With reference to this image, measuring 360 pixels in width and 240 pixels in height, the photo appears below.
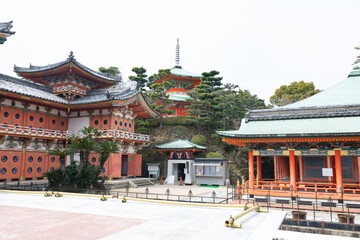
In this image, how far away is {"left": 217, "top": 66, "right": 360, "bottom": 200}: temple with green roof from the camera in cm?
1652

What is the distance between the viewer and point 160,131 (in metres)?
41.1

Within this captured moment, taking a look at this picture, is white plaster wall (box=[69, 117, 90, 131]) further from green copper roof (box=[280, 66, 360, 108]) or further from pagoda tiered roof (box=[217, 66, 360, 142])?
green copper roof (box=[280, 66, 360, 108])

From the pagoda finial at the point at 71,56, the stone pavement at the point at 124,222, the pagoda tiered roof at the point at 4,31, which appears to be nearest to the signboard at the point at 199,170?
the stone pavement at the point at 124,222

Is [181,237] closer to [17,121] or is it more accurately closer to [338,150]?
[338,150]

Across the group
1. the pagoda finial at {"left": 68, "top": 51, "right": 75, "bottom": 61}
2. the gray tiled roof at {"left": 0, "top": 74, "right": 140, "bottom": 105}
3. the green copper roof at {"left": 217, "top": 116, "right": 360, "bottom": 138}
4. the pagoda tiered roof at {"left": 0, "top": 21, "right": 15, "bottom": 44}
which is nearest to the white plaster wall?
the gray tiled roof at {"left": 0, "top": 74, "right": 140, "bottom": 105}

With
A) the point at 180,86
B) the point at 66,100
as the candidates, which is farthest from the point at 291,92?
the point at 66,100

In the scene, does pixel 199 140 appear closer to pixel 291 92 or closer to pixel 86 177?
pixel 86 177

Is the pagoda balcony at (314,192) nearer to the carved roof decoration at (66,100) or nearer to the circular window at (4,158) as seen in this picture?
the carved roof decoration at (66,100)

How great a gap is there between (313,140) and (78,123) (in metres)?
26.6

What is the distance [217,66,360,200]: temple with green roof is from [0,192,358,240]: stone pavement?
7.29 m

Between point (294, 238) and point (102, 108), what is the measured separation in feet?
88.8

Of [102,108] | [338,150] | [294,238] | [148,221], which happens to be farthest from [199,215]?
[102,108]

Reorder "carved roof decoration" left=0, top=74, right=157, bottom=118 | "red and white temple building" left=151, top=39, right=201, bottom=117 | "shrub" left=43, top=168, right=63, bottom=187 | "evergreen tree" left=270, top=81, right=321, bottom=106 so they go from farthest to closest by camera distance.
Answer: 1. "evergreen tree" left=270, top=81, right=321, bottom=106
2. "red and white temple building" left=151, top=39, right=201, bottom=117
3. "carved roof decoration" left=0, top=74, right=157, bottom=118
4. "shrub" left=43, top=168, right=63, bottom=187

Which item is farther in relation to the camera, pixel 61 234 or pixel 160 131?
pixel 160 131
